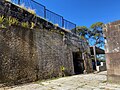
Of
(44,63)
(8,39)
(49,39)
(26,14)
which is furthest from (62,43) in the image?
(8,39)

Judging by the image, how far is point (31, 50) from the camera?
6527 millimetres

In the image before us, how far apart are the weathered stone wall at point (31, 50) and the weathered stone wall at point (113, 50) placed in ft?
10.9

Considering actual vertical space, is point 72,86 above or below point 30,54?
below

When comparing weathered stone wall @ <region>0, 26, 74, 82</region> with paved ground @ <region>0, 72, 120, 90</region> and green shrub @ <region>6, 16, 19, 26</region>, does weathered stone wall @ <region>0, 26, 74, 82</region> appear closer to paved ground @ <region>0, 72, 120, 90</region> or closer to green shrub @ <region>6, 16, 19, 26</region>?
green shrub @ <region>6, 16, 19, 26</region>

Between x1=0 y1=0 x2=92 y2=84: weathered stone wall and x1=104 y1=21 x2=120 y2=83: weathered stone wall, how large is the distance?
3337 millimetres

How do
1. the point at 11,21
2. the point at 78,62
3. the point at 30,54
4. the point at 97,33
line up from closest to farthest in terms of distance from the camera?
the point at 11,21 < the point at 30,54 < the point at 78,62 < the point at 97,33

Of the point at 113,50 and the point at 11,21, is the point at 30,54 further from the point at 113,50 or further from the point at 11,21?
the point at 113,50

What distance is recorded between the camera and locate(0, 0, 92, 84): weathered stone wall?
18.0 ft

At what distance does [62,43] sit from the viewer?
8820mm

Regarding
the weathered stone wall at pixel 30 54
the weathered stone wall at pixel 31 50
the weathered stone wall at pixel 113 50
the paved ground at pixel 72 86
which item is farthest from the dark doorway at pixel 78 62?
the weathered stone wall at pixel 113 50

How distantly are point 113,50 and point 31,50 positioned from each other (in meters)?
3.62

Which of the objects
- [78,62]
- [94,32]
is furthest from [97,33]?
[78,62]

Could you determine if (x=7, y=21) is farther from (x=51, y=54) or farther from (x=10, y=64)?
(x=51, y=54)

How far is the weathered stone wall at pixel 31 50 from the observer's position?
5477mm
